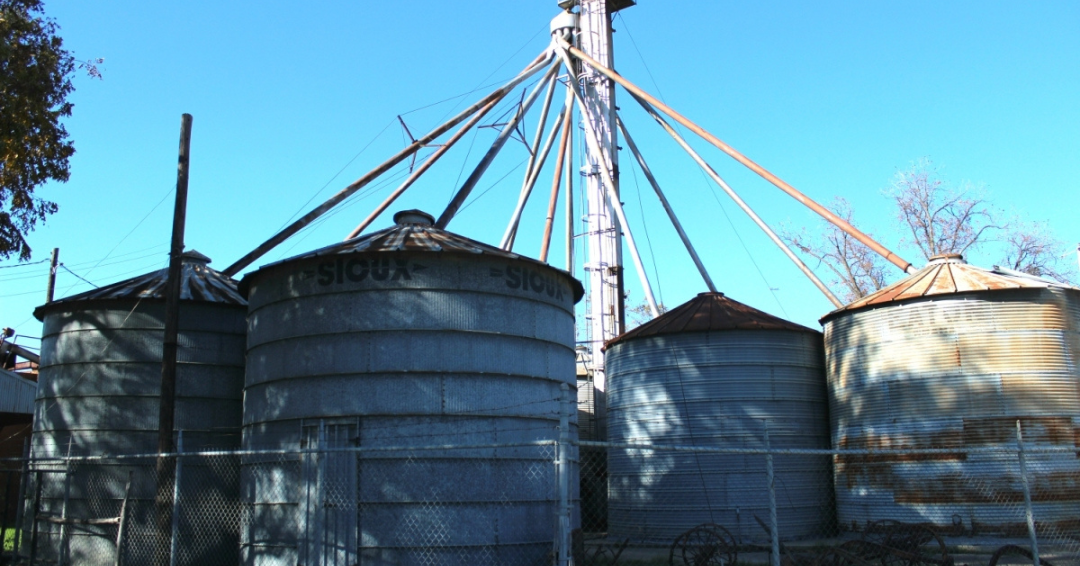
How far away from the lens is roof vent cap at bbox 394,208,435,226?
16.4 metres

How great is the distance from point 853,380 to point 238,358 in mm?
12598

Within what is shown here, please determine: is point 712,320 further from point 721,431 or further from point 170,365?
point 170,365

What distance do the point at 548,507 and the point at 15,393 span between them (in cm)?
2627

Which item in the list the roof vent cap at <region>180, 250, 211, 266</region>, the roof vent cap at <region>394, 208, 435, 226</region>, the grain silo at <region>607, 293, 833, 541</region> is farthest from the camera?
the roof vent cap at <region>180, 250, 211, 266</region>

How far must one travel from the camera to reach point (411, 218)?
16453 mm

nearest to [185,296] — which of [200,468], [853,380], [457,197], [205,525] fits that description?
[200,468]

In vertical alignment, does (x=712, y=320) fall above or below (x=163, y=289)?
below

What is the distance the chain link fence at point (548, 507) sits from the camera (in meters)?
12.4

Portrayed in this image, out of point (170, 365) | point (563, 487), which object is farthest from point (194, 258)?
point (563, 487)

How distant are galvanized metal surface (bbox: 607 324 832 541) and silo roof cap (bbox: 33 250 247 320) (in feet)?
29.7

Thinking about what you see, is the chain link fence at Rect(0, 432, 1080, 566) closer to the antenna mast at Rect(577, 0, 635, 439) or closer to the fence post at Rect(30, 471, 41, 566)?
the fence post at Rect(30, 471, 41, 566)

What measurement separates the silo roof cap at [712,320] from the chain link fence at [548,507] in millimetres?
2715

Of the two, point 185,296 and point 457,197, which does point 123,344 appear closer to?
point 185,296

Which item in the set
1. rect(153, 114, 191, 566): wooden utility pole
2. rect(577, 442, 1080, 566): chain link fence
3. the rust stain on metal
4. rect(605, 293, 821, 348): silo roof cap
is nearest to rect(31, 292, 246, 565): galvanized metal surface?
rect(153, 114, 191, 566): wooden utility pole
